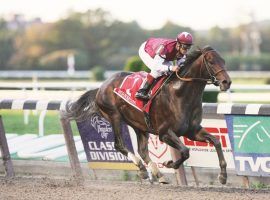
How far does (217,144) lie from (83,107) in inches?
→ 71.2

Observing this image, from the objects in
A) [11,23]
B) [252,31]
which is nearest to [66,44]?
[11,23]

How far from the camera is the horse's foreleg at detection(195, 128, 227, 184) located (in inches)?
232

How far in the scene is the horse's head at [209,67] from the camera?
5773 mm

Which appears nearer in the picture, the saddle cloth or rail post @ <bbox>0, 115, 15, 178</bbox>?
the saddle cloth

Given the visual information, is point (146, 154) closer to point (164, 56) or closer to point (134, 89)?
point (134, 89)

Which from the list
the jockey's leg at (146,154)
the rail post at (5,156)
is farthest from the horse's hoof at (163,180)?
the rail post at (5,156)

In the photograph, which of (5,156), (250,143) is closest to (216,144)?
(250,143)

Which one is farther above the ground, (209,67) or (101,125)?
(209,67)

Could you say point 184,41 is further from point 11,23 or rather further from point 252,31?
point 252,31

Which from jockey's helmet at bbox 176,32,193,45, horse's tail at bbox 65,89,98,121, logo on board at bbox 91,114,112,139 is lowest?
logo on board at bbox 91,114,112,139

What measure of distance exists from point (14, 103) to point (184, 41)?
6.84ft

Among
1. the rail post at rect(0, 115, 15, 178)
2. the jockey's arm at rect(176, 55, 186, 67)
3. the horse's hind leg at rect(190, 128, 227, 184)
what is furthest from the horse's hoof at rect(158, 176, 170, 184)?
the rail post at rect(0, 115, 15, 178)

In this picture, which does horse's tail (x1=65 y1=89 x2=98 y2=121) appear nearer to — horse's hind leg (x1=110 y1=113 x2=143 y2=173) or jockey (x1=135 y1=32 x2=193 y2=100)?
horse's hind leg (x1=110 y1=113 x2=143 y2=173)

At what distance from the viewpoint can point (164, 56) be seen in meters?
6.41
